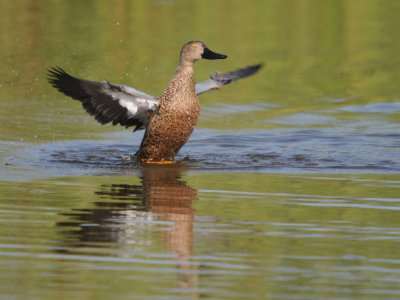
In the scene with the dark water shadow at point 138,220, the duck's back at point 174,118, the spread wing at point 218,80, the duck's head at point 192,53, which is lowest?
the dark water shadow at point 138,220

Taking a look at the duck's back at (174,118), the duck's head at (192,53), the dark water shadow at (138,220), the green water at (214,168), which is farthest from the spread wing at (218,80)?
the dark water shadow at (138,220)

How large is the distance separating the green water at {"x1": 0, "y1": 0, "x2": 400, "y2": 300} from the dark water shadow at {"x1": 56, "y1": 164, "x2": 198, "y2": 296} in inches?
0.7

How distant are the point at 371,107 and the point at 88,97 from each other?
4.32 m

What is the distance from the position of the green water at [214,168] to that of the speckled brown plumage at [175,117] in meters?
0.23

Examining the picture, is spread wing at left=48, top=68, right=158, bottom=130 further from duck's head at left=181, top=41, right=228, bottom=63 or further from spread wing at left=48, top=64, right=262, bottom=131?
duck's head at left=181, top=41, right=228, bottom=63

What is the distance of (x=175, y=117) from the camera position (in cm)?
833

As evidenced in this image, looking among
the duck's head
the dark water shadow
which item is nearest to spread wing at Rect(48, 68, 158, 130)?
the duck's head

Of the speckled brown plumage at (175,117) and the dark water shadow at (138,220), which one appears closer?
the dark water shadow at (138,220)

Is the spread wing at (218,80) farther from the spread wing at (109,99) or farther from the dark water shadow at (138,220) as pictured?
the dark water shadow at (138,220)

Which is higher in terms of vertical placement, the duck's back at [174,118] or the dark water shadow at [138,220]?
the duck's back at [174,118]

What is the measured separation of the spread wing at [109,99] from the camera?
827 centimetres

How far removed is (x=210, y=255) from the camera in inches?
180

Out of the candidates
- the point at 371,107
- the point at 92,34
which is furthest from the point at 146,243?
the point at 92,34

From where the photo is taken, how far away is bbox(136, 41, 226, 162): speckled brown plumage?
8.34 metres
